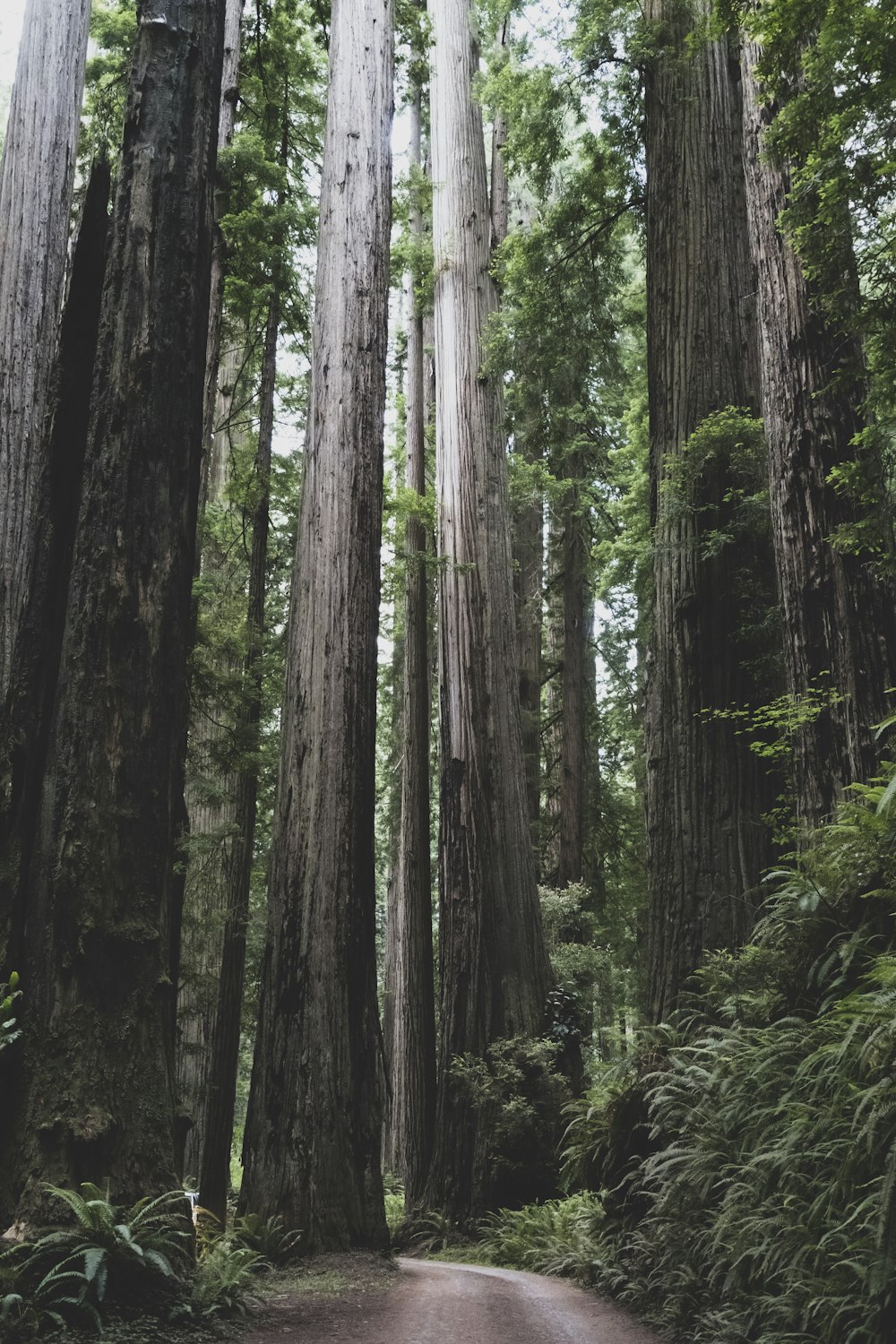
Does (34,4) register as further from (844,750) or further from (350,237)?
(844,750)

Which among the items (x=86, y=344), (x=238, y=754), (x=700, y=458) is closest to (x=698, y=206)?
(x=700, y=458)

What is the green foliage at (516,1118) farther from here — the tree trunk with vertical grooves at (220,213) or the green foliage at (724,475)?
the tree trunk with vertical grooves at (220,213)

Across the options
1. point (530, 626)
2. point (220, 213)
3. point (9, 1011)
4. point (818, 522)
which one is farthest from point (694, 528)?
point (530, 626)

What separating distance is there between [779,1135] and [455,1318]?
1751 millimetres

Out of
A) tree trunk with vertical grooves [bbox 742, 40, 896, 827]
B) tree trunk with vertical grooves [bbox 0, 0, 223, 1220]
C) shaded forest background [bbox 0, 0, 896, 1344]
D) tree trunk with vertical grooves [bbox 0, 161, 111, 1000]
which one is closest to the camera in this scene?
tree trunk with vertical grooves [bbox 0, 0, 223, 1220]

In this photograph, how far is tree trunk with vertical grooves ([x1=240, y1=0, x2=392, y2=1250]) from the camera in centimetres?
631

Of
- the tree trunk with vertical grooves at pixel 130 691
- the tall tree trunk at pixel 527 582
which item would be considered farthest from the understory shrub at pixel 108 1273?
the tall tree trunk at pixel 527 582

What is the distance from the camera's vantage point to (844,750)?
564 cm

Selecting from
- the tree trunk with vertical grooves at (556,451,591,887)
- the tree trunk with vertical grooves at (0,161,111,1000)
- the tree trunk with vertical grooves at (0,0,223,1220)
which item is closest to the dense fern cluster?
the tree trunk with vertical grooves at (0,0,223,1220)

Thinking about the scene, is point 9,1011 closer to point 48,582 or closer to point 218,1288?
point 218,1288

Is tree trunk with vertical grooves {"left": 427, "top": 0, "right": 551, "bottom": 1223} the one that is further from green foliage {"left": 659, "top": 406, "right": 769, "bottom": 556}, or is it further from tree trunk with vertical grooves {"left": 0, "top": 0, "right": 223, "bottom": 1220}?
tree trunk with vertical grooves {"left": 0, "top": 0, "right": 223, "bottom": 1220}

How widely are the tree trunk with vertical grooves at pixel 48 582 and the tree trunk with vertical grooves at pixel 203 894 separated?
4.76 meters

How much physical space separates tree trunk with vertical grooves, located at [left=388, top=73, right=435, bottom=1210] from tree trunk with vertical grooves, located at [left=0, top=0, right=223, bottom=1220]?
698 centimetres

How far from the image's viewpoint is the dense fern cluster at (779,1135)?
132 inches
